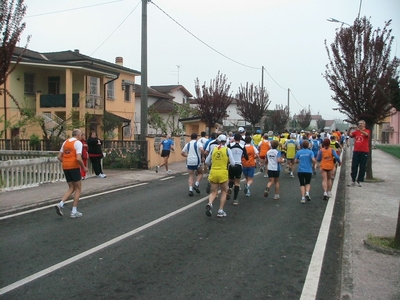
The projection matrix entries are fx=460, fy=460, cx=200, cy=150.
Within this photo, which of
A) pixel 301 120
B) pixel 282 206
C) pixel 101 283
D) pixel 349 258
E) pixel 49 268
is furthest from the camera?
pixel 301 120

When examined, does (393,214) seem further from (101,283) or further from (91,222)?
(101,283)

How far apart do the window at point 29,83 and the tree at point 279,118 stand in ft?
120

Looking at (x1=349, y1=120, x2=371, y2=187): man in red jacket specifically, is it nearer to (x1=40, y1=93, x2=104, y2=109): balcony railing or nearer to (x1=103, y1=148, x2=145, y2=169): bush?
(x1=103, y1=148, x2=145, y2=169): bush

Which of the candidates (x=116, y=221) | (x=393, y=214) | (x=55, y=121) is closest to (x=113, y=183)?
(x=116, y=221)

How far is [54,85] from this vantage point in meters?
30.2

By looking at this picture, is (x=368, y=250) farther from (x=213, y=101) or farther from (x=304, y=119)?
(x=304, y=119)

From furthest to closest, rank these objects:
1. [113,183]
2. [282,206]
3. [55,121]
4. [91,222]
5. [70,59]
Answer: [70,59] → [55,121] → [113,183] → [282,206] → [91,222]

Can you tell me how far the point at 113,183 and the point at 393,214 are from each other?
914 cm

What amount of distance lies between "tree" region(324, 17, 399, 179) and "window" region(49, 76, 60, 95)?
63.3 ft

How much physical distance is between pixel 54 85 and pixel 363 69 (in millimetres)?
20820

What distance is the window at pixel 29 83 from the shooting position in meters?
28.9

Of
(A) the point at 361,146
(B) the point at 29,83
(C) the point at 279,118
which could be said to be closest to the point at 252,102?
(C) the point at 279,118

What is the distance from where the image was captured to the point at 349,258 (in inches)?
267

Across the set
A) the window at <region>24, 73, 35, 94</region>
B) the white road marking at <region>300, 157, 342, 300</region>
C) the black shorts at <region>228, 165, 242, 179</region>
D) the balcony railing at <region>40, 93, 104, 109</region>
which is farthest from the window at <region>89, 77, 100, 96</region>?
the white road marking at <region>300, 157, 342, 300</region>
